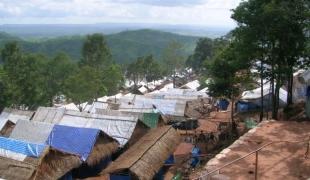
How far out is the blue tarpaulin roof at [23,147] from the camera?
51.5 ft

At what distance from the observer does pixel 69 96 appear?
43531 millimetres

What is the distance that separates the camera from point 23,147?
53.0 ft

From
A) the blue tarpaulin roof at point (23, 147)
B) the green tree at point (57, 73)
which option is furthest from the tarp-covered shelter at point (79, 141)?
the green tree at point (57, 73)

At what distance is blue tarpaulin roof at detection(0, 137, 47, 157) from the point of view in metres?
15.7

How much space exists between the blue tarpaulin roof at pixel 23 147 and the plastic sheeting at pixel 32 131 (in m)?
2.33

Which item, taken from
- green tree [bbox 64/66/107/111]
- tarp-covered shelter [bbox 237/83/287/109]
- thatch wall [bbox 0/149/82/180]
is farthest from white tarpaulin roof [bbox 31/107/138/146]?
green tree [bbox 64/66/107/111]

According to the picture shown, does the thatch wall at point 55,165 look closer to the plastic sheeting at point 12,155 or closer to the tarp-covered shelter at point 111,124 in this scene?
the plastic sheeting at point 12,155

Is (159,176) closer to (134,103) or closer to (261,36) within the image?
(261,36)

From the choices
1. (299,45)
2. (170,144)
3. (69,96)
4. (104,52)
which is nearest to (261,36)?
(299,45)

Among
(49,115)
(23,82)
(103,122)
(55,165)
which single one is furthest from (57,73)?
(55,165)

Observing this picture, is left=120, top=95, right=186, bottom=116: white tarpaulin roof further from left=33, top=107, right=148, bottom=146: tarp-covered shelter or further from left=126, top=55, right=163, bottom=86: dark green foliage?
left=126, top=55, right=163, bottom=86: dark green foliage

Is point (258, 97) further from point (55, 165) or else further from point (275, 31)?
point (55, 165)

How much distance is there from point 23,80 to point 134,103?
13539 millimetres

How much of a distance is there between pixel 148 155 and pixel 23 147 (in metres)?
4.98
